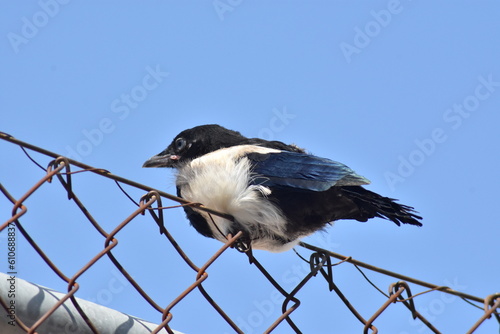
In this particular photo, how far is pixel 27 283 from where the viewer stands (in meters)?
1.83

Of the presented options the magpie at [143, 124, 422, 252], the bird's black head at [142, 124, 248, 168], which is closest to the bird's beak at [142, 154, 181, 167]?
the bird's black head at [142, 124, 248, 168]

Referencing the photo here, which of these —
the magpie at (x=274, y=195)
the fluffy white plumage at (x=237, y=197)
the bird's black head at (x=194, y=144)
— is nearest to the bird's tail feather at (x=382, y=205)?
the magpie at (x=274, y=195)

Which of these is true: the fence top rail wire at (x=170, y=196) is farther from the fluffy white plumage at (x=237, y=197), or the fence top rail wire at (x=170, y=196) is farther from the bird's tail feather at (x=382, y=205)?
the bird's tail feather at (x=382, y=205)

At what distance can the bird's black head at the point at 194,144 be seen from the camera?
4.49 m

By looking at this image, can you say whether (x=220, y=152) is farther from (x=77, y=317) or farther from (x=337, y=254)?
(x=77, y=317)

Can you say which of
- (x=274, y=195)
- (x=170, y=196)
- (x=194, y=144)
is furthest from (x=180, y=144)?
(x=170, y=196)

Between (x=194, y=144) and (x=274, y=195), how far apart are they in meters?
0.82

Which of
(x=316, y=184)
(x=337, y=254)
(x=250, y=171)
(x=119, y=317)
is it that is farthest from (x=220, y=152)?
(x=119, y=317)

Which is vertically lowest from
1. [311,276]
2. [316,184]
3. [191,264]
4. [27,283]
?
[27,283]

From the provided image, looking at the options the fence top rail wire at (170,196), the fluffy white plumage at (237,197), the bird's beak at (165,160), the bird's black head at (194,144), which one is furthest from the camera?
the bird's beak at (165,160)

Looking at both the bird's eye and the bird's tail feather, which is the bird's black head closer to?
the bird's eye

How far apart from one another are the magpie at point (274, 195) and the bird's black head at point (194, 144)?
21 centimetres

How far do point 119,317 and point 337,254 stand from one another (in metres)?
1.10

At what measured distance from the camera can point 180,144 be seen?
15.1 ft
